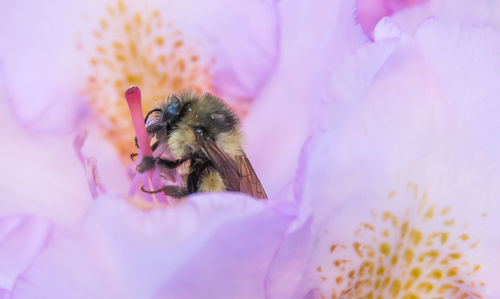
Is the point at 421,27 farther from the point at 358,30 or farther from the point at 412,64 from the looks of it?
the point at 358,30

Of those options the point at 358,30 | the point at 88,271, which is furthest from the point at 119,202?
the point at 358,30

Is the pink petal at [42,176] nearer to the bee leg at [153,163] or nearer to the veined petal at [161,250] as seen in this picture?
the bee leg at [153,163]

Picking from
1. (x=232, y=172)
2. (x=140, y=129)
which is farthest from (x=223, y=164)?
(x=140, y=129)

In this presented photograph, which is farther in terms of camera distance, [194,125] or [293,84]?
[293,84]

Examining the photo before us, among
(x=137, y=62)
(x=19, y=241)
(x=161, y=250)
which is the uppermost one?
(x=137, y=62)

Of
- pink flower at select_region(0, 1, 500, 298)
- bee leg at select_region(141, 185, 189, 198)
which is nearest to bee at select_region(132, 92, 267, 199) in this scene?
bee leg at select_region(141, 185, 189, 198)

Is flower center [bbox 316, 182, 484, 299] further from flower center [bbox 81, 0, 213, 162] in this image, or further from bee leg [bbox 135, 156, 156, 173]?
flower center [bbox 81, 0, 213, 162]

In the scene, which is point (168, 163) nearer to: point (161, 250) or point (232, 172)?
point (232, 172)

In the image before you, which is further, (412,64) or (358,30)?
(358,30)
